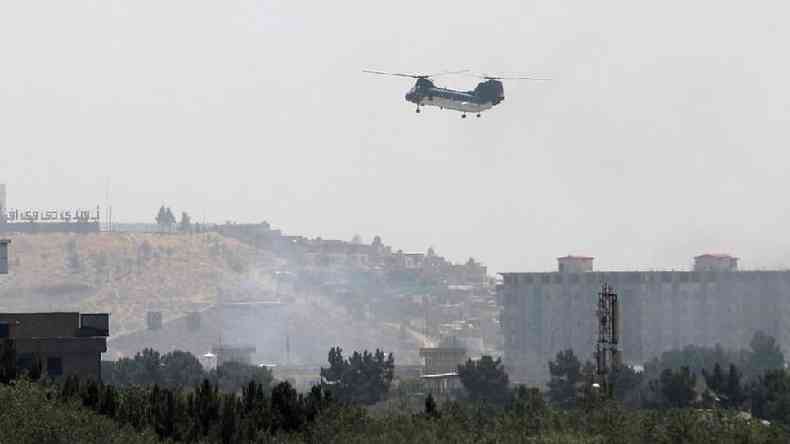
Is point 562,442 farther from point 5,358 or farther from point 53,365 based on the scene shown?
point 53,365

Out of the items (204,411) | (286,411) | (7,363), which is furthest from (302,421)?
(7,363)

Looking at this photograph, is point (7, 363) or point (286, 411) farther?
point (7, 363)

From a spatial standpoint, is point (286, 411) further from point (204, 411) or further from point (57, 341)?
point (57, 341)

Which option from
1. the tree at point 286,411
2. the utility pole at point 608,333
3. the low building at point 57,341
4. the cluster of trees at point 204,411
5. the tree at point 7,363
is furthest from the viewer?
the low building at point 57,341

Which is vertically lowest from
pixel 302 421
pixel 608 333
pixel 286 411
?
pixel 302 421

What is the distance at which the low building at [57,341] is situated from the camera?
561ft

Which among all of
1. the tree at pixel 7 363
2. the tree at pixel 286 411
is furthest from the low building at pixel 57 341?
the tree at pixel 286 411

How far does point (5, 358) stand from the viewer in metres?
140

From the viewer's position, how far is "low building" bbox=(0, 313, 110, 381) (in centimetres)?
17088

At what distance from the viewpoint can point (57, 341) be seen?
17225 cm

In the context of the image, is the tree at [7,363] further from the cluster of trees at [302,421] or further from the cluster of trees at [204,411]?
the cluster of trees at [204,411]

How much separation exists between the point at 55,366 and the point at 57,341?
216cm

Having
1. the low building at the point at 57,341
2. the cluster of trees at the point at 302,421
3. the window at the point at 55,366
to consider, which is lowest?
the cluster of trees at the point at 302,421

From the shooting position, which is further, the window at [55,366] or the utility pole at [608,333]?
the window at [55,366]
